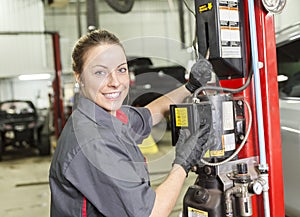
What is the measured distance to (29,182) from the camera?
5.50 meters

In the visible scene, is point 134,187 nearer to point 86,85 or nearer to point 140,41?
point 86,85

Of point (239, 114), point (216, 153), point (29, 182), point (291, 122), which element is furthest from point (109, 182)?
point (29, 182)

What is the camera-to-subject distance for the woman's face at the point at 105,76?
1.37 meters

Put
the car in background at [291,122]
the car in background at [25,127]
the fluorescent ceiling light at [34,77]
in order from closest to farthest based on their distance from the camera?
the car in background at [291,122], the car in background at [25,127], the fluorescent ceiling light at [34,77]

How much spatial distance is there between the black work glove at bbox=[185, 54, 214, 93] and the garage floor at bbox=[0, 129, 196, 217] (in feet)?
1.11

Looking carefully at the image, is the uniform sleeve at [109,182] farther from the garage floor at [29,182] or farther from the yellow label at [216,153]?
the garage floor at [29,182]

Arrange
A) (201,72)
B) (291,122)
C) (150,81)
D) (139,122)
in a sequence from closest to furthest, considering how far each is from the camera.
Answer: (201,72)
(139,122)
(291,122)
(150,81)

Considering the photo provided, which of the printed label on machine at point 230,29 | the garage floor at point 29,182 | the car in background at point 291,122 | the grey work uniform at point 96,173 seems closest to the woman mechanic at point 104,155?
the grey work uniform at point 96,173

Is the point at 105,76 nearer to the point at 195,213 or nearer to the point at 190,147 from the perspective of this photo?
the point at 190,147

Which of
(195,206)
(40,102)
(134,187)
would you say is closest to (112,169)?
(134,187)

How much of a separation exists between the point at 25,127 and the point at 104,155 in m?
6.51

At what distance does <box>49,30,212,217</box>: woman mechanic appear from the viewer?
1.29 meters

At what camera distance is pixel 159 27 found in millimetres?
12250

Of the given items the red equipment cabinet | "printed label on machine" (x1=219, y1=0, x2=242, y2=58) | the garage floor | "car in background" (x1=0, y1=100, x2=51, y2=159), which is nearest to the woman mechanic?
"printed label on machine" (x1=219, y1=0, x2=242, y2=58)
